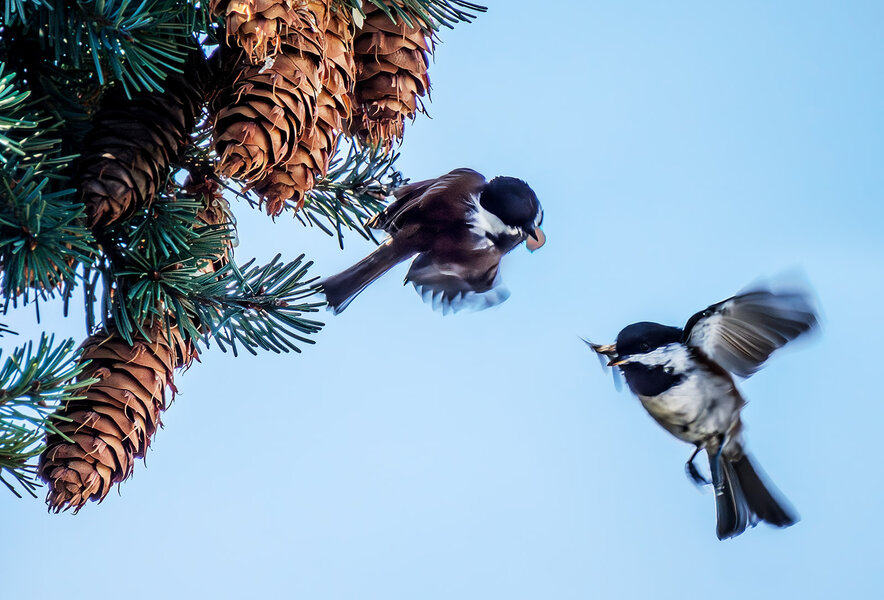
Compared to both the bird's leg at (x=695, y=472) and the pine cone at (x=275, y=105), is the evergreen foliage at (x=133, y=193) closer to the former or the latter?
the pine cone at (x=275, y=105)

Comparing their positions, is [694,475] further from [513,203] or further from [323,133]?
[323,133]

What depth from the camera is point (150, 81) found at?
0.54m

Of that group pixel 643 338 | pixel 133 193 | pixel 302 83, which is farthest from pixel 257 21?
pixel 643 338

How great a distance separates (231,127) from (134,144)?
92mm

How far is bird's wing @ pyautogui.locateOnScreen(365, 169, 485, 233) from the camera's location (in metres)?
0.65

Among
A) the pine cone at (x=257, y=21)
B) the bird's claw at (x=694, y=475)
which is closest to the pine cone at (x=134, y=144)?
the pine cone at (x=257, y=21)

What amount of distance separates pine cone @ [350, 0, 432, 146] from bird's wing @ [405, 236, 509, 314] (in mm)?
116

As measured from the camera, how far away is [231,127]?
54 cm

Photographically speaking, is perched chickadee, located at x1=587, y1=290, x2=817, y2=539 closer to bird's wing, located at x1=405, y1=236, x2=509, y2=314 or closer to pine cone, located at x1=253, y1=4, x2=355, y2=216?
bird's wing, located at x1=405, y1=236, x2=509, y2=314

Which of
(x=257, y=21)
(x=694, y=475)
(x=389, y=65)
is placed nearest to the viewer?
(x=257, y=21)

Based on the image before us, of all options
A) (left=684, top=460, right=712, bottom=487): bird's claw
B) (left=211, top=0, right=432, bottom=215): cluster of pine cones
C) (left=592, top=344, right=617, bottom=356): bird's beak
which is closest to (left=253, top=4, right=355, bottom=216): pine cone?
(left=211, top=0, right=432, bottom=215): cluster of pine cones

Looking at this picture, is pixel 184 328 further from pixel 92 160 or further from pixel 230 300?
pixel 92 160

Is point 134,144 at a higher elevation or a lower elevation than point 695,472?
higher

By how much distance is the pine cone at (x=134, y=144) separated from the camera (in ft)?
1.90
